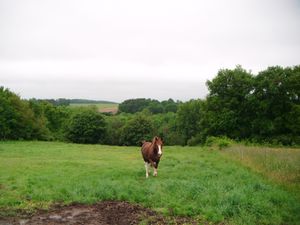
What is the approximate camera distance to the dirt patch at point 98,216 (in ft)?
31.0

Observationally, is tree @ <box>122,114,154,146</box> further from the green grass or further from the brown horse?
the green grass

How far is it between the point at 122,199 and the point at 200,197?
279 cm

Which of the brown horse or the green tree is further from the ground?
the green tree

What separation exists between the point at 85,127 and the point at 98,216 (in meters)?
66.7

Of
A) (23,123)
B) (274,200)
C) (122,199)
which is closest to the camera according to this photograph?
(274,200)

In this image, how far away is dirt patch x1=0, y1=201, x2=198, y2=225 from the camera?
9445 millimetres

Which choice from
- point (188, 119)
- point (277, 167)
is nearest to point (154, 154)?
point (277, 167)

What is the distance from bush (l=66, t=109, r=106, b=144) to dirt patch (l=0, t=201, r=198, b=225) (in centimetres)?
6566

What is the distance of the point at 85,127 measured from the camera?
247ft

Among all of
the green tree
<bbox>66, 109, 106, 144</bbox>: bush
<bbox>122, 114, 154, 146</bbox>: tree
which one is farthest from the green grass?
<bbox>66, 109, 106, 144</bbox>: bush

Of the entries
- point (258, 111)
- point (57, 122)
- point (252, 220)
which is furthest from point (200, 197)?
point (57, 122)

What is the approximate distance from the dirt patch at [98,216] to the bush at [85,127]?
65661 millimetres

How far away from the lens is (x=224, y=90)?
1997 inches

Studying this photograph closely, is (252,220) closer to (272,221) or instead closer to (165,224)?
(272,221)
